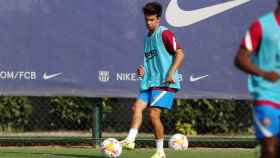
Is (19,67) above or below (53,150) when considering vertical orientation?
above

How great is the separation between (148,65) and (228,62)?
261 centimetres

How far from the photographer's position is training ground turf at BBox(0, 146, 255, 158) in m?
11.1

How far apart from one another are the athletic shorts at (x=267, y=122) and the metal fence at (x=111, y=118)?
9001 mm

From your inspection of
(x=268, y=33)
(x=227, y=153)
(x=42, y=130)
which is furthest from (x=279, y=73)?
(x=42, y=130)

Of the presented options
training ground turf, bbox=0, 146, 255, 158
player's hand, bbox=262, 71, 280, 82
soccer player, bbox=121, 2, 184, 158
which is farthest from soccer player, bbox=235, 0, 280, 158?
training ground turf, bbox=0, 146, 255, 158

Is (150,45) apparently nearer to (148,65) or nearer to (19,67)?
(148,65)

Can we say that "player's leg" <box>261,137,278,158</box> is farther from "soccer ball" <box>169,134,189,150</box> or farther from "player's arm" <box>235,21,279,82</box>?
"soccer ball" <box>169,134,189,150</box>

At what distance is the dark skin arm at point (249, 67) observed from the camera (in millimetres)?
5711

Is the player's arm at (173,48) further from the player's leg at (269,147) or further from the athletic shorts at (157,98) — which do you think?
the player's leg at (269,147)

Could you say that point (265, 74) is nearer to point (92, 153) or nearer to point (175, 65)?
point (175, 65)

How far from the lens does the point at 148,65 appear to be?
1036 centimetres

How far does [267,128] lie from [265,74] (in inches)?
15.4

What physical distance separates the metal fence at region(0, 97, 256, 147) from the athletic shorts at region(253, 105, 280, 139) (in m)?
9.00

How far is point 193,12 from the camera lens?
1268 centimetres
